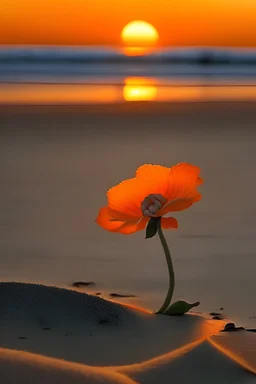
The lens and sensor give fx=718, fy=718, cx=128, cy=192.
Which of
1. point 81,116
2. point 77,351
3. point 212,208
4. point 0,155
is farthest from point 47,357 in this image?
point 81,116

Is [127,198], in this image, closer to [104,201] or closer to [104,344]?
[104,344]

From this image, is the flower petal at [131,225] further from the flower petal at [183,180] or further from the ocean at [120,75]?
the ocean at [120,75]

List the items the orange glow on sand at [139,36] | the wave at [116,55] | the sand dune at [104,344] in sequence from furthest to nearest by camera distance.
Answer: the orange glow on sand at [139,36] < the wave at [116,55] < the sand dune at [104,344]

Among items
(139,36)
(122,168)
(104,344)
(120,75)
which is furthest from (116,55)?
(104,344)

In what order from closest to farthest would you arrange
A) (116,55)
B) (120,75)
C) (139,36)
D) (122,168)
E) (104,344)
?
1. (104,344)
2. (122,168)
3. (120,75)
4. (116,55)
5. (139,36)

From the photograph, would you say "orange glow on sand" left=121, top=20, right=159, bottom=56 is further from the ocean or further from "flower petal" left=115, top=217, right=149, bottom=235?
"flower petal" left=115, top=217, right=149, bottom=235

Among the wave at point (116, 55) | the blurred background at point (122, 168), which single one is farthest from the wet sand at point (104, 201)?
the wave at point (116, 55)
